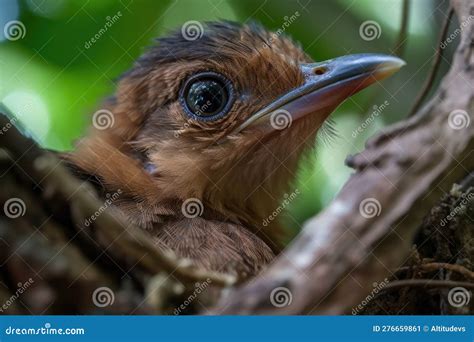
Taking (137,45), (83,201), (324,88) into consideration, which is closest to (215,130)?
(324,88)

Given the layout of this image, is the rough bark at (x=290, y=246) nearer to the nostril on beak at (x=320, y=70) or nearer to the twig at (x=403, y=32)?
the twig at (x=403, y=32)

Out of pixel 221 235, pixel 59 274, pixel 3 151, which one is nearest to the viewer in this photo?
pixel 3 151

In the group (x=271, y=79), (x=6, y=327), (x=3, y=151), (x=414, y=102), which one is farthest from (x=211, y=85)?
(x=6, y=327)

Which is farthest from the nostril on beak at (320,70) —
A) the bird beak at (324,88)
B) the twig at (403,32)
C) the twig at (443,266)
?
the twig at (443,266)

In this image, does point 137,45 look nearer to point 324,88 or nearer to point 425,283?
point 324,88

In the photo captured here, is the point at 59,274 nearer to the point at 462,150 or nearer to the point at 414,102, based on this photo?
the point at 462,150

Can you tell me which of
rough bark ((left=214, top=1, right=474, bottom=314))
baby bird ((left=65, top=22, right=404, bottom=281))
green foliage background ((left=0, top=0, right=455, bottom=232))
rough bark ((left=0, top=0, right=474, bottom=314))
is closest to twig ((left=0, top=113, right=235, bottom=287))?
rough bark ((left=0, top=0, right=474, bottom=314))
